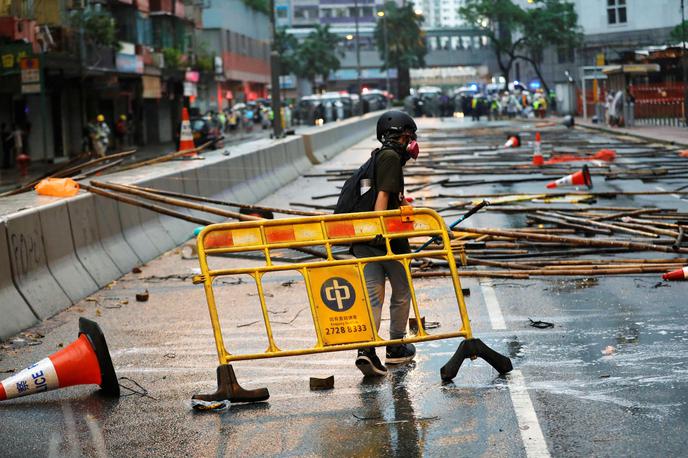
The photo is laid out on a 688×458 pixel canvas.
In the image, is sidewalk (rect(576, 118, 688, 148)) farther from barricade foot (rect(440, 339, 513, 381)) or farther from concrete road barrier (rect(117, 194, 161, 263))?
barricade foot (rect(440, 339, 513, 381))

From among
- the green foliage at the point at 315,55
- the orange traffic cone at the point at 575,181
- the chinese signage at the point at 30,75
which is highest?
the green foliage at the point at 315,55

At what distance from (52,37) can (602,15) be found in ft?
161

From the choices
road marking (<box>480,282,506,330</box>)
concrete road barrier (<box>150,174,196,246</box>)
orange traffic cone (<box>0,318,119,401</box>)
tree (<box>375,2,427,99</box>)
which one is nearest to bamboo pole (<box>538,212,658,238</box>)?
road marking (<box>480,282,506,330</box>)

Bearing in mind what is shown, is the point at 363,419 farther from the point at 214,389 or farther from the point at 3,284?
the point at 3,284

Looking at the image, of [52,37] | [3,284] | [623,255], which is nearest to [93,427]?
[3,284]

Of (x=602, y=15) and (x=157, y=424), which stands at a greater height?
(x=602, y=15)

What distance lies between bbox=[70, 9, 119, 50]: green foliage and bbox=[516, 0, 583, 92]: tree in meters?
41.1

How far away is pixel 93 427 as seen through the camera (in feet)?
22.7

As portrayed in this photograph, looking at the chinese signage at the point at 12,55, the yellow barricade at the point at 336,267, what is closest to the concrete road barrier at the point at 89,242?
the yellow barricade at the point at 336,267

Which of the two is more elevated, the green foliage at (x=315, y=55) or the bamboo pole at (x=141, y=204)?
the green foliage at (x=315, y=55)

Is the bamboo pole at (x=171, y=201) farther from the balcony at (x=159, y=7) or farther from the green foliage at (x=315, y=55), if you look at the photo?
the green foliage at (x=315, y=55)

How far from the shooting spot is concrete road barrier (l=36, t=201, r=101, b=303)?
36.6ft

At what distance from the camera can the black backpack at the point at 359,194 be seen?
8242 mm

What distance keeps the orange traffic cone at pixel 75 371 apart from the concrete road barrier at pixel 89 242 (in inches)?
170
